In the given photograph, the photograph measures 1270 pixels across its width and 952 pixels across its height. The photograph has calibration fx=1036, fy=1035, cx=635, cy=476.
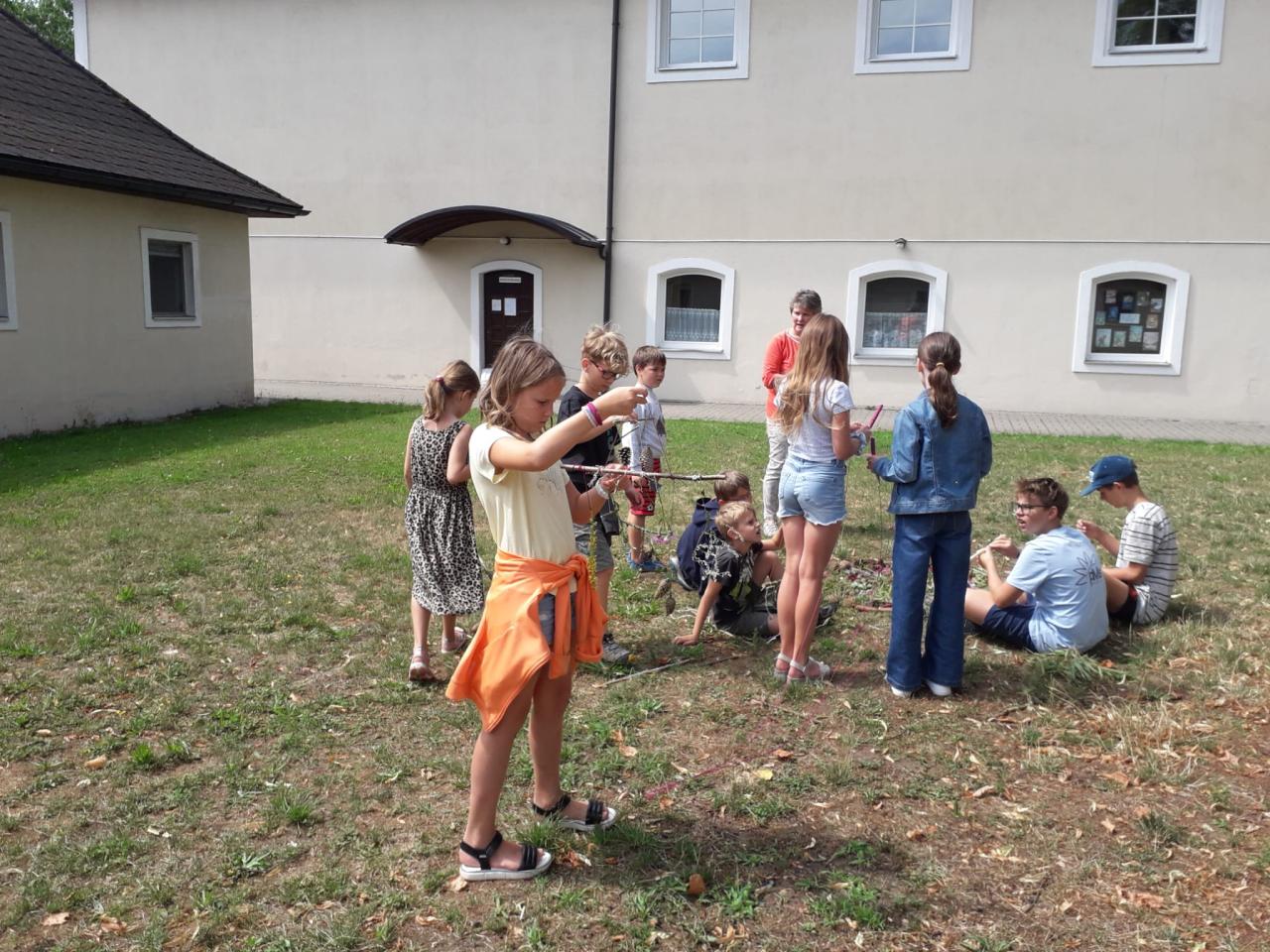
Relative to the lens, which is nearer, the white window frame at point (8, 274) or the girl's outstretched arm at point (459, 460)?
the girl's outstretched arm at point (459, 460)

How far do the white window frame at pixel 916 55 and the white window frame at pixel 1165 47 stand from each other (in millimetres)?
1798

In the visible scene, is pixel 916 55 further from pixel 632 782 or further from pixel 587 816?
pixel 587 816

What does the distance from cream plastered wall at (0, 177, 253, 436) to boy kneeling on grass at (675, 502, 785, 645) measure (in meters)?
10.2

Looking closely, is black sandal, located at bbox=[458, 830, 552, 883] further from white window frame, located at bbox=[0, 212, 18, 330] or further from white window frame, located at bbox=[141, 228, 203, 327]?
white window frame, located at bbox=[141, 228, 203, 327]

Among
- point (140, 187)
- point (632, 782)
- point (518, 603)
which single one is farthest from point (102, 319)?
point (518, 603)

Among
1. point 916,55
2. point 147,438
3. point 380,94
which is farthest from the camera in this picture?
point 380,94

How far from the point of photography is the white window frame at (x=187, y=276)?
46.0ft

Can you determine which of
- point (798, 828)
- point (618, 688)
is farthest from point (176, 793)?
point (798, 828)

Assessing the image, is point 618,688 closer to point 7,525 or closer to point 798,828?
point 798,828

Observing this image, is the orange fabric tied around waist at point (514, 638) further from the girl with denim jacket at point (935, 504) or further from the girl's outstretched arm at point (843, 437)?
the girl with denim jacket at point (935, 504)

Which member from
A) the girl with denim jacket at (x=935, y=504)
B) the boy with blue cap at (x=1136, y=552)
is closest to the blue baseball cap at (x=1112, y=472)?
the boy with blue cap at (x=1136, y=552)

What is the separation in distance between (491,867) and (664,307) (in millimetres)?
15096

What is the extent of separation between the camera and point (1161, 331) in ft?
51.6

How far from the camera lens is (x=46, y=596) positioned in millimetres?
5867
